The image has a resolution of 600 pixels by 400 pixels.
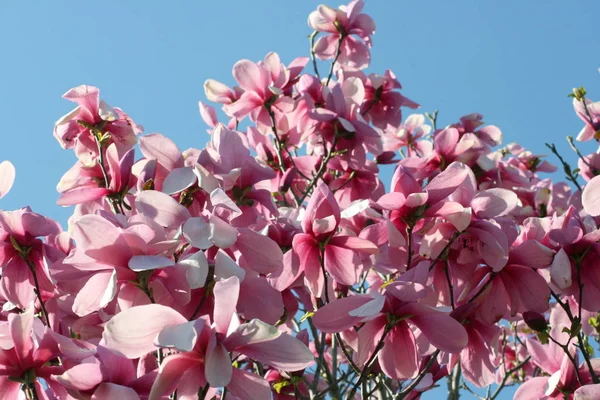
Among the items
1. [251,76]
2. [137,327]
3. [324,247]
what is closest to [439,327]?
[324,247]

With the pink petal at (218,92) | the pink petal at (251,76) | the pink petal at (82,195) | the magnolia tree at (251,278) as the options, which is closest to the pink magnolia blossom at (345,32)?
the pink petal at (218,92)

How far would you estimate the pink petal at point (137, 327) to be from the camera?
96 cm

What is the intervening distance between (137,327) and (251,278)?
29 cm

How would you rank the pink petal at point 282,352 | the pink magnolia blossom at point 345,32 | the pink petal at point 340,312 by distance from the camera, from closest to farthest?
the pink petal at point 282,352, the pink petal at point 340,312, the pink magnolia blossom at point 345,32

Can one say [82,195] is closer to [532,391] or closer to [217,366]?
[217,366]

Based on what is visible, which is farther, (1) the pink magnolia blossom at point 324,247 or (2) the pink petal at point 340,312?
(1) the pink magnolia blossom at point 324,247

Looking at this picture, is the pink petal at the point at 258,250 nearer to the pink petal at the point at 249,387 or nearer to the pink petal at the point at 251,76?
the pink petal at the point at 249,387

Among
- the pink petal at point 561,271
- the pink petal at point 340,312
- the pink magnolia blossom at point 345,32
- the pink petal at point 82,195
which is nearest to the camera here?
the pink petal at point 340,312

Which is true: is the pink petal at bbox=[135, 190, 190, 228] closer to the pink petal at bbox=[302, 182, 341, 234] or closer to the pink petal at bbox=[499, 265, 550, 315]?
the pink petal at bbox=[302, 182, 341, 234]

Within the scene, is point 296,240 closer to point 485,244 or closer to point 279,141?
point 485,244

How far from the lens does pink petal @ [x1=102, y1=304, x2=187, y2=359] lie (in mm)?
962

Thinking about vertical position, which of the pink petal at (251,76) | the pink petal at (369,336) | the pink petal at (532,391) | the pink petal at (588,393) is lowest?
the pink petal at (532,391)

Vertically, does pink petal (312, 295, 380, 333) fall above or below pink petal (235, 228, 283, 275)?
below

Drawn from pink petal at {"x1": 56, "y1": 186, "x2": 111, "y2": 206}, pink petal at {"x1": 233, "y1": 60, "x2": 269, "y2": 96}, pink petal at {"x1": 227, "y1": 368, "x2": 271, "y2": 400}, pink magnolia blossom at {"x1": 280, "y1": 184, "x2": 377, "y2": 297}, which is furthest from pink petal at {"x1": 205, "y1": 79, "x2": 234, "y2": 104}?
pink petal at {"x1": 227, "y1": 368, "x2": 271, "y2": 400}
